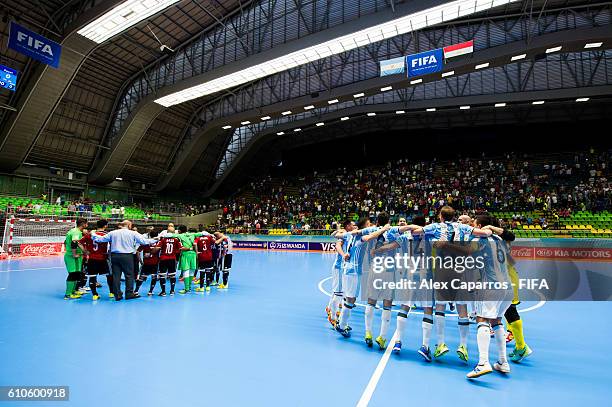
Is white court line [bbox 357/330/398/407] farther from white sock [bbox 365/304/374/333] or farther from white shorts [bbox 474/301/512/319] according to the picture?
white shorts [bbox 474/301/512/319]

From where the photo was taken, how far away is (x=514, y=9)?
63.3 ft

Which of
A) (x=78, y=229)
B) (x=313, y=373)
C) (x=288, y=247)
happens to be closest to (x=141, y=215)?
(x=288, y=247)

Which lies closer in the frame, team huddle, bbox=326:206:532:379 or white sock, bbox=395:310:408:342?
team huddle, bbox=326:206:532:379

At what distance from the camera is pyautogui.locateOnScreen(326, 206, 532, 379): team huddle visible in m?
4.59

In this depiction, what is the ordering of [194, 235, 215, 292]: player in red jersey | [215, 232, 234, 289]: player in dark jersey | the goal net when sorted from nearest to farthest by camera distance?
1. [194, 235, 215, 292]: player in red jersey
2. [215, 232, 234, 289]: player in dark jersey
3. the goal net

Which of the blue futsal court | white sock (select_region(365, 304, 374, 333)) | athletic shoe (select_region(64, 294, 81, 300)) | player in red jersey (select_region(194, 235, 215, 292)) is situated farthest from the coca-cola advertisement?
white sock (select_region(365, 304, 374, 333))

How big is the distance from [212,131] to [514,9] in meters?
27.3

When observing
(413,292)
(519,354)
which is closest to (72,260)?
(413,292)

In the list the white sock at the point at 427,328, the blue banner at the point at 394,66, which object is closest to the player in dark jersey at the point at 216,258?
the white sock at the point at 427,328

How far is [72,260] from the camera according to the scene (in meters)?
8.88

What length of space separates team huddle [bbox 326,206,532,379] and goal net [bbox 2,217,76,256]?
67.6 ft

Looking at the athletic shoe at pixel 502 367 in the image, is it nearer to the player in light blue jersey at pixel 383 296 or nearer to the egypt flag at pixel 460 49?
the player in light blue jersey at pixel 383 296

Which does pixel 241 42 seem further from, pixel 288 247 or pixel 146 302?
pixel 146 302

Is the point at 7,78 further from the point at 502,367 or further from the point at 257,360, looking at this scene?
the point at 502,367
